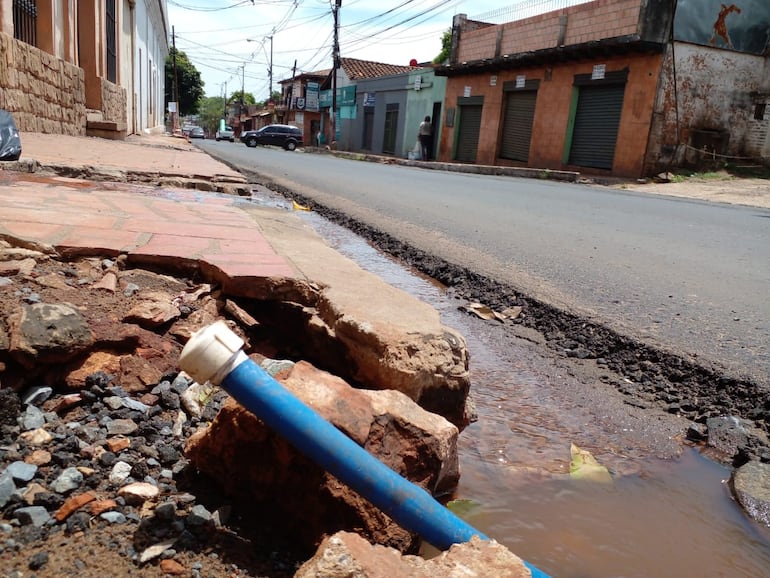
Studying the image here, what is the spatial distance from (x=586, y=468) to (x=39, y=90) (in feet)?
29.6

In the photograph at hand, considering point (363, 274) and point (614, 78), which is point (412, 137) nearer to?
point (614, 78)

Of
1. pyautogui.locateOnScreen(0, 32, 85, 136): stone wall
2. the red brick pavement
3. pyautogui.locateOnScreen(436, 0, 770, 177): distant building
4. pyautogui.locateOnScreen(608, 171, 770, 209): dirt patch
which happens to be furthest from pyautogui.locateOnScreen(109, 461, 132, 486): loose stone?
pyautogui.locateOnScreen(436, 0, 770, 177): distant building

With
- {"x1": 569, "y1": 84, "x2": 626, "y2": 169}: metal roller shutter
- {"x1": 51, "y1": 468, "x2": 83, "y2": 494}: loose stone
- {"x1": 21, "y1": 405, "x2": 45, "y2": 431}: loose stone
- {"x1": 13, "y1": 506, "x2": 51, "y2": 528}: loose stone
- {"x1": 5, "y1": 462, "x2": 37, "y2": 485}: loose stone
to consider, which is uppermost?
{"x1": 569, "y1": 84, "x2": 626, "y2": 169}: metal roller shutter

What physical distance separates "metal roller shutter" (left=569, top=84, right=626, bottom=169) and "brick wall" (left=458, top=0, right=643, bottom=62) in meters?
1.59

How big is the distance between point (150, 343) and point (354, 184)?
8237mm

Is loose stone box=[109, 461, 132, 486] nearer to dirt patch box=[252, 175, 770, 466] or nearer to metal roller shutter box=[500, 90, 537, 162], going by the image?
dirt patch box=[252, 175, 770, 466]

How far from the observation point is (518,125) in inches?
864

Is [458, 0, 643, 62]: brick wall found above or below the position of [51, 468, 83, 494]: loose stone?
above

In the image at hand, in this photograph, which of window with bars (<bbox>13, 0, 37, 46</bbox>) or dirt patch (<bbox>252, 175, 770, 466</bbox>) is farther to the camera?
window with bars (<bbox>13, 0, 37, 46</bbox>)

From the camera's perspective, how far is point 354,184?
9.84 m

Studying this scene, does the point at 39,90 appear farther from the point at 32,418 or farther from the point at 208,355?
the point at 208,355

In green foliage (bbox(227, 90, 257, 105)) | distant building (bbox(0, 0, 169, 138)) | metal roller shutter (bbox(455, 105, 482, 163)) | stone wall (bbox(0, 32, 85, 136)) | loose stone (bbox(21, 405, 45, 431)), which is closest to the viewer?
loose stone (bbox(21, 405, 45, 431))

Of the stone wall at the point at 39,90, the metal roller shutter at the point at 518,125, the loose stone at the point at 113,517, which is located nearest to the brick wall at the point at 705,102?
the metal roller shutter at the point at 518,125

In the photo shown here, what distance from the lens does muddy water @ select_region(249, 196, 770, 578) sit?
1.39 meters
